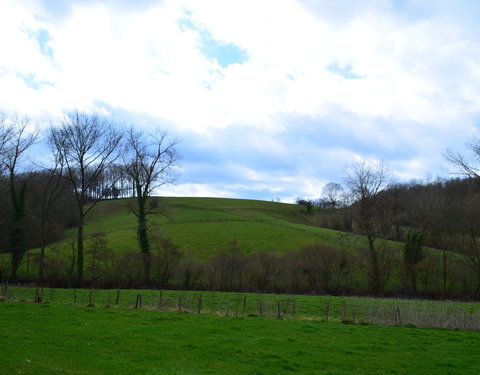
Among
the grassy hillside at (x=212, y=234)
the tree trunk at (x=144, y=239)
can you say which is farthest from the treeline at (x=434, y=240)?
the tree trunk at (x=144, y=239)

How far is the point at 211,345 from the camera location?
511 inches

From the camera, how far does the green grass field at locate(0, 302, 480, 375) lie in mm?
10391

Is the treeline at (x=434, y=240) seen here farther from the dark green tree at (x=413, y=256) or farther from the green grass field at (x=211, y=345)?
the green grass field at (x=211, y=345)

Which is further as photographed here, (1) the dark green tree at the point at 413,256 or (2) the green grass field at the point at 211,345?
(1) the dark green tree at the point at 413,256

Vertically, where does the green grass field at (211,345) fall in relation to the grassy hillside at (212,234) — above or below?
below

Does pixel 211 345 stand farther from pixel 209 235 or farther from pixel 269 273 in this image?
pixel 209 235

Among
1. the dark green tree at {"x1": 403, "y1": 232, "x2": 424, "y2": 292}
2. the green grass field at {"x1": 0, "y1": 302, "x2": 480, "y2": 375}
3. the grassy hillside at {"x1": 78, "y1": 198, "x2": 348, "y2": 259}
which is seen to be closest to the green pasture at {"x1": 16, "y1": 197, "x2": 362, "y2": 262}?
the grassy hillside at {"x1": 78, "y1": 198, "x2": 348, "y2": 259}

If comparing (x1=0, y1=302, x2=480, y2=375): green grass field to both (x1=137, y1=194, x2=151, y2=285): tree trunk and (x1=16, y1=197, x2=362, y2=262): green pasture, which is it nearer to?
(x1=137, y1=194, x2=151, y2=285): tree trunk

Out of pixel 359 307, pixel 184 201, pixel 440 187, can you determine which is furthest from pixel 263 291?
pixel 184 201

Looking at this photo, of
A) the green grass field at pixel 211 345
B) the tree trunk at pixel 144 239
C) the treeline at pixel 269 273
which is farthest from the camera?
the tree trunk at pixel 144 239

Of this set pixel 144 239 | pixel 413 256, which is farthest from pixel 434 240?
pixel 144 239

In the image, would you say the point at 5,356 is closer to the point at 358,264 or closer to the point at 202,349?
the point at 202,349

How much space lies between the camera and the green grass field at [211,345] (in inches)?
409

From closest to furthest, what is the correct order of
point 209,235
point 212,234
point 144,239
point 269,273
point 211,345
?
point 211,345
point 269,273
point 144,239
point 209,235
point 212,234
